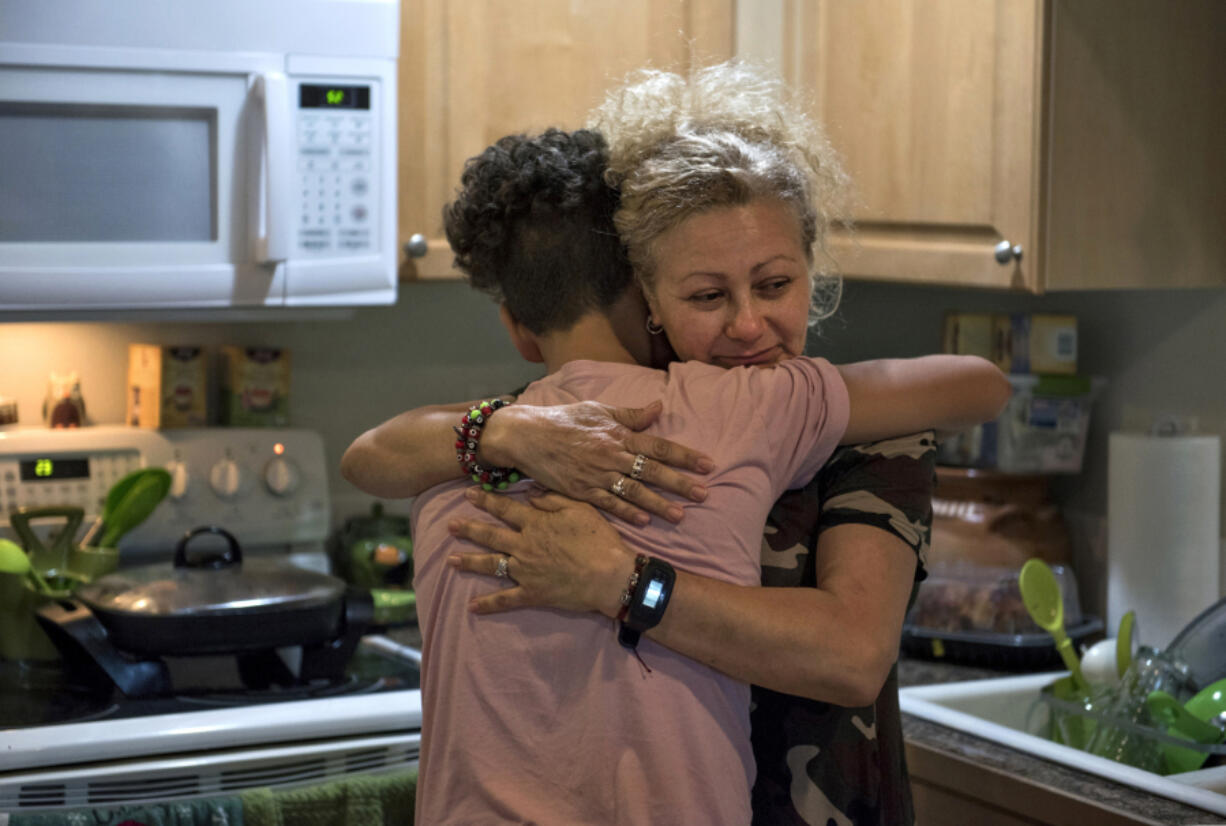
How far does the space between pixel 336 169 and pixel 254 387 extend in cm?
50

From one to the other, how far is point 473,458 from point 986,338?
1398 mm

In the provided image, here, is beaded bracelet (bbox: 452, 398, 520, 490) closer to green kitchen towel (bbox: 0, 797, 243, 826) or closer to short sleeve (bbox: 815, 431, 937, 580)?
short sleeve (bbox: 815, 431, 937, 580)

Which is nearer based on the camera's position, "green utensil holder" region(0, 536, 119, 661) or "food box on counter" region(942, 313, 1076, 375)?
"green utensil holder" region(0, 536, 119, 661)

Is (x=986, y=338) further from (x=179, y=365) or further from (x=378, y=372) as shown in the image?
(x=179, y=365)

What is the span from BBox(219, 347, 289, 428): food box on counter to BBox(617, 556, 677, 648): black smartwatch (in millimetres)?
1420

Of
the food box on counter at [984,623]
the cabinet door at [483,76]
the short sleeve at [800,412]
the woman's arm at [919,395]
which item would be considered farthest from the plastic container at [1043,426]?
the short sleeve at [800,412]

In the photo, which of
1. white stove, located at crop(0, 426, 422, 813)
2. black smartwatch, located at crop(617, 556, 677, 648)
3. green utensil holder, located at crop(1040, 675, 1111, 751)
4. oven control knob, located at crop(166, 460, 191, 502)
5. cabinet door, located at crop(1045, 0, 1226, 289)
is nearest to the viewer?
black smartwatch, located at crop(617, 556, 677, 648)

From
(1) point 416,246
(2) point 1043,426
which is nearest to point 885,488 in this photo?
(1) point 416,246

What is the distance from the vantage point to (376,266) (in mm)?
1881

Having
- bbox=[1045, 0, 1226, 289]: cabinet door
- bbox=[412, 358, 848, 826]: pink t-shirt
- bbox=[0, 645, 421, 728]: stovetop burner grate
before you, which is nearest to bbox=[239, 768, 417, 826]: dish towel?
bbox=[0, 645, 421, 728]: stovetop burner grate

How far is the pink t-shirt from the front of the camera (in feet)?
2.95

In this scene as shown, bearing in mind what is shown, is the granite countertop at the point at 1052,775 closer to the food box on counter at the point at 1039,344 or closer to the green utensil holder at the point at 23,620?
the food box on counter at the point at 1039,344

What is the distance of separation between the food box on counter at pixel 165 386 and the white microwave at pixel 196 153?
0.38m

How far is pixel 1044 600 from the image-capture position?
176cm
